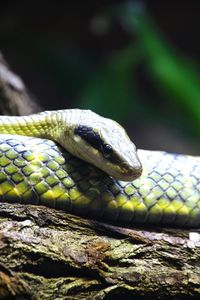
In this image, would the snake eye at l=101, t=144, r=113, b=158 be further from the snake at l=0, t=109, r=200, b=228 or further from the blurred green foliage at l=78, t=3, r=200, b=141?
the blurred green foliage at l=78, t=3, r=200, b=141

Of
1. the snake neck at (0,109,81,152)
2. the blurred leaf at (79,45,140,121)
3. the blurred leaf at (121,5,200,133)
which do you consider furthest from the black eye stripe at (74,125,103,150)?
the blurred leaf at (79,45,140,121)

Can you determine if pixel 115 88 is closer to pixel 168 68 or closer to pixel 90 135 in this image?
pixel 168 68

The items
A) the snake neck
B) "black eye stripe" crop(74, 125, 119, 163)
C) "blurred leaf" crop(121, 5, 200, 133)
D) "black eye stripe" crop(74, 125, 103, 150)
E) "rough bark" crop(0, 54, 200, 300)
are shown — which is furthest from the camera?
"blurred leaf" crop(121, 5, 200, 133)

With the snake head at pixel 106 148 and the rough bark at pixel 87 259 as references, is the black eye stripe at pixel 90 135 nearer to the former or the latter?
the snake head at pixel 106 148

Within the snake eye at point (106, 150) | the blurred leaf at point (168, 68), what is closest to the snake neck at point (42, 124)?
the snake eye at point (106, 150)

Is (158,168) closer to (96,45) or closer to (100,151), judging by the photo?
(100,151)

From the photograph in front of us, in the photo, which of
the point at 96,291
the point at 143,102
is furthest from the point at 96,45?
the point at 96,291
